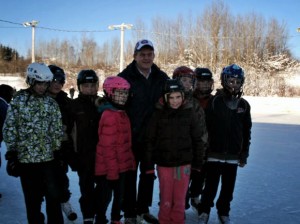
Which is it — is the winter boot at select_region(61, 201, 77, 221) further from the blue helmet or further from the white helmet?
the blue helmet

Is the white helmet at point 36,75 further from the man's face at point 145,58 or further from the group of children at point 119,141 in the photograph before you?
the man's face at point 145,58

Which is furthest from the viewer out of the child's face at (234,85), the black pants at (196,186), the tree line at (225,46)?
the tree line at (225,46)

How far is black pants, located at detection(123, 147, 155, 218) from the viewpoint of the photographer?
10.9 feet

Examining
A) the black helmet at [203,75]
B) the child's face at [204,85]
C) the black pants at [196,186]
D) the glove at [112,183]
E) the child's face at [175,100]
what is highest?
the black helmet at [203,75]

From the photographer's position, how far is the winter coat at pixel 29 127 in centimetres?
261

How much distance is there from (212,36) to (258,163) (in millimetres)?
30711

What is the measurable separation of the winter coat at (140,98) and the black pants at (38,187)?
94cm

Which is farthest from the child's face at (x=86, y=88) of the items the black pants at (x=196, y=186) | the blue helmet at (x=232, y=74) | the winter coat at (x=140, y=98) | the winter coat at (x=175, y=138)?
the black pants at (x=196, y=186)

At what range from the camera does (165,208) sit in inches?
120

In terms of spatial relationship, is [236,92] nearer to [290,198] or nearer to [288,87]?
[290,198]

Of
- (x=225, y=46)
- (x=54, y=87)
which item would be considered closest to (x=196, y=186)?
(x=54, y=87)

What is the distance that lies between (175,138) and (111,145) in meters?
0.60

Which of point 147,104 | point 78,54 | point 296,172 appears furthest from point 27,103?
point 78,54

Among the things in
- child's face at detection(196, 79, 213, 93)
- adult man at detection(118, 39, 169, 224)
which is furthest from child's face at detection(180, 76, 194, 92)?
child's face at detection(196, 79, 213, 93)
